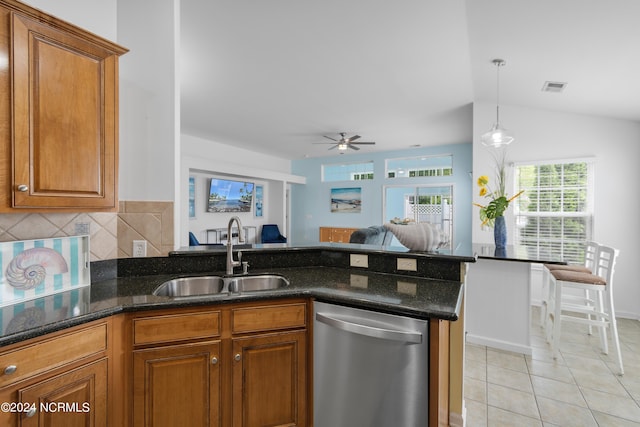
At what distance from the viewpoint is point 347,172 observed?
8.55 meters

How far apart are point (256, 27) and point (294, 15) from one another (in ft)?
1.25

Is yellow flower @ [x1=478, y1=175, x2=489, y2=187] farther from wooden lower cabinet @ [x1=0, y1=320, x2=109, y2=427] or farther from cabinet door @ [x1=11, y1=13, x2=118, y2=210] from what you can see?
wooden lower cabinet @ [x1=0, y1=320, x2=109, y2=427]

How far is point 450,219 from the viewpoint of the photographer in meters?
7.20

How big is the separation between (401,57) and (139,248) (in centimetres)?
286

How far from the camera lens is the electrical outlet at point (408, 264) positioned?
212 cm

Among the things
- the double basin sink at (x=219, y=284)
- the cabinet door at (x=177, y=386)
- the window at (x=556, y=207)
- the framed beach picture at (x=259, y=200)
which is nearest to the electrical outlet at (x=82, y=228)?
the double basin sink at (x=219, y=284)

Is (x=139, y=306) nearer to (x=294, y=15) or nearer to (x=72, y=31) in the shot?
(x=72, y=31)

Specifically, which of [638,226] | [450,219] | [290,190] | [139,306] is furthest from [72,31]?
[290,190]

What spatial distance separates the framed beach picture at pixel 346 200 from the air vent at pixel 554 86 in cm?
494

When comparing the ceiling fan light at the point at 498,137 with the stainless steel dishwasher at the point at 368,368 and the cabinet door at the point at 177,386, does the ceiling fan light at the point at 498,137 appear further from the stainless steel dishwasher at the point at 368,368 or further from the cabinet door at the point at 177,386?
the cabinet door at the point at 177,386

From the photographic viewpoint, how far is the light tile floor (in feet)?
6.81

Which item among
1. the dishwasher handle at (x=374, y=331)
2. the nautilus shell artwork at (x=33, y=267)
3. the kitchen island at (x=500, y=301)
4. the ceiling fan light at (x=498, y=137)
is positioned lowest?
the kitchen island at (x=500, y=301)

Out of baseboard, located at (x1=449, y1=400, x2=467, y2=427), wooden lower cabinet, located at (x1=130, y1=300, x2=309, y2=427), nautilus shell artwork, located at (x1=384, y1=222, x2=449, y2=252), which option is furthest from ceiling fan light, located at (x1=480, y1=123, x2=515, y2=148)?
wooden lower cabinet, located at (x1=130, y1=300, x2=309, y2=427)

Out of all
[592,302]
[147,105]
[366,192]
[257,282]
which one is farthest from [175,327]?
[366,192]
